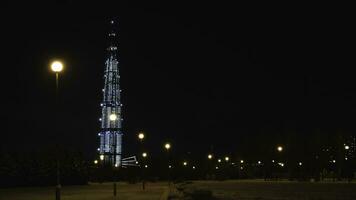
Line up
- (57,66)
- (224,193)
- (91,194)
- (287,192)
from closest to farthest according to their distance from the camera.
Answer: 1. (57,66)
2. (224,193)
3. (91,194)
4. (287,192)

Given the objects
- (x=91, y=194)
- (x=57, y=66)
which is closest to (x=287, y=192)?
(x=91, y=194)

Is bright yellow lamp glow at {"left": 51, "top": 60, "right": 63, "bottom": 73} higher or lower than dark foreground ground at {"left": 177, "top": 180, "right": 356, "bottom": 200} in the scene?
higher

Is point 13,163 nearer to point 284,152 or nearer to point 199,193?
Result: point 199,193

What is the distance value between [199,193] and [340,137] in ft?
246

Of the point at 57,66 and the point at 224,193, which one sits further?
the point at 224,193

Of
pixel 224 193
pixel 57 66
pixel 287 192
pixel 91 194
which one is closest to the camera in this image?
pixel 57 66

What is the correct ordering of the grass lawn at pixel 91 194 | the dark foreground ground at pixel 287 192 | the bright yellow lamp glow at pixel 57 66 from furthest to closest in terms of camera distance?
the grass lawn at pixel 91 194
the dark foreground ground at pixel 287 192
the bright yellow lamp glow at pixel 57 66

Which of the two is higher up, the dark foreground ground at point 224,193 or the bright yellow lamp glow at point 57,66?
the bright yellow lamp glow at point 57,66

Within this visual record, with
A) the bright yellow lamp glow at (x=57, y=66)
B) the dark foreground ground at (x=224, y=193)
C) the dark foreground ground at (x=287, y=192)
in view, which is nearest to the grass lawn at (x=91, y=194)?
the dark foreground ground at (x=224, y=193)

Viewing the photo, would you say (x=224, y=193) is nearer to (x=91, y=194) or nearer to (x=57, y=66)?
(x=91, y=194)

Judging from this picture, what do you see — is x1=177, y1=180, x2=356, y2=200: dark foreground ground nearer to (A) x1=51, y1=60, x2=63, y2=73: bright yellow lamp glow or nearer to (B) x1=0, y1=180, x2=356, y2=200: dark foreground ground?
(B) x1=0, y1=180, x2=356, y2=200: dark foreground ground

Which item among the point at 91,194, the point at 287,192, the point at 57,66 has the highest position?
the point at 57,66

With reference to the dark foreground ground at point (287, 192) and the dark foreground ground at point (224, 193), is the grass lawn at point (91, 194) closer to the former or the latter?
the dark foreground ground at point (224, 193)

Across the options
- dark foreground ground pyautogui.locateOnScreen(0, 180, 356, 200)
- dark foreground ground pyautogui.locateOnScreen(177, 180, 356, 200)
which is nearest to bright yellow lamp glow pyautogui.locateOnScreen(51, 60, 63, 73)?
dark foreground ground pyautogui.locateOnScreen(0, 180, 356, 200)
